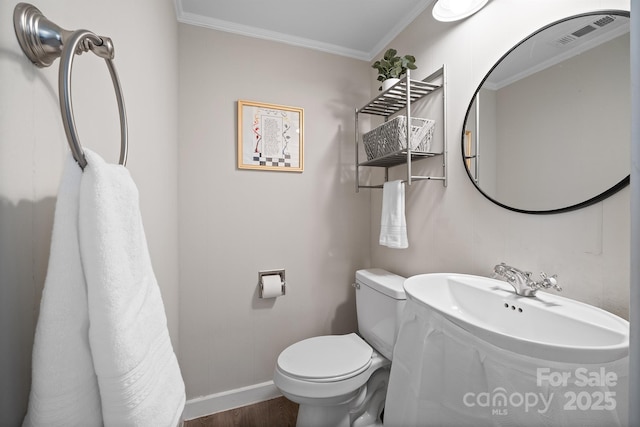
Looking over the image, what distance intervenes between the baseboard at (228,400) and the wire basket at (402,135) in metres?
1.58

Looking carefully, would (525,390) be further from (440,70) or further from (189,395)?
(189,395)

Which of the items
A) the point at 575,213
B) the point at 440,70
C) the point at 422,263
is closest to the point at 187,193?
the point at 422,263

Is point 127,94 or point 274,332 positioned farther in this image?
point 274,332

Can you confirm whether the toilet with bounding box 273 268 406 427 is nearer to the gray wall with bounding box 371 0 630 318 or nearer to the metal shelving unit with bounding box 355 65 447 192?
the gray wall with bounding box 371 0 630 318

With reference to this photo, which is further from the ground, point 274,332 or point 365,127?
point 365,127

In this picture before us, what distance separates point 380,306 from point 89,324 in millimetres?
1247

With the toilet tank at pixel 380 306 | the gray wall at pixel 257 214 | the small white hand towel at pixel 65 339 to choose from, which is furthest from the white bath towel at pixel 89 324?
the gray wall at pixel 257 214

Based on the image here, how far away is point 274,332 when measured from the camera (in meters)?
1.71

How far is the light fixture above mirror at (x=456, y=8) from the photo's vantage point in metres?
1.17

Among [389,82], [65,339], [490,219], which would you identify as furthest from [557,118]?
[65,339]

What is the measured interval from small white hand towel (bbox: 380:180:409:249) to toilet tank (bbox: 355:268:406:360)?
0.22 meters

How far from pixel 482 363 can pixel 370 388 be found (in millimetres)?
848

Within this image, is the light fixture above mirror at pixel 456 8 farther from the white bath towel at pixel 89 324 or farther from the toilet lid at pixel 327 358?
the toilet lid at pixel 327 358

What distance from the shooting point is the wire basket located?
1323 millimetres
